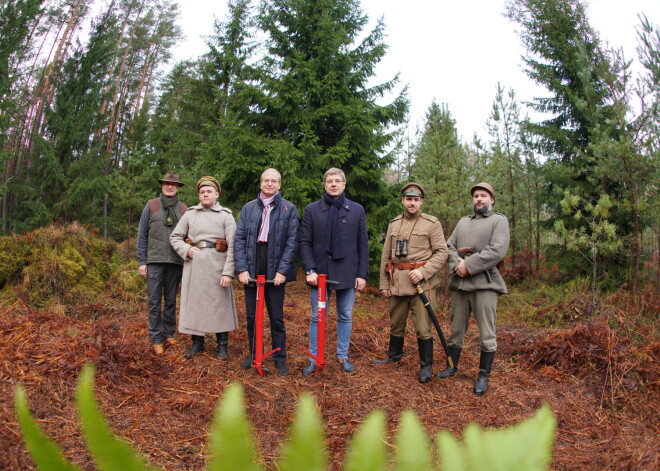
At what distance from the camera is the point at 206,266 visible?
5.01 metres

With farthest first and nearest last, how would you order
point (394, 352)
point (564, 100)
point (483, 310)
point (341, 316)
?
1. point (564, 100)
2. point (394, 352)
3. point (341, 316)
4. point (483, 310)

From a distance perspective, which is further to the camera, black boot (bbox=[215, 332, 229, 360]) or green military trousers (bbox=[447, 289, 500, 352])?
black boot (bbox=[215, 332, 229, 360])

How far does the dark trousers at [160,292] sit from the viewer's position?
17.0 feet

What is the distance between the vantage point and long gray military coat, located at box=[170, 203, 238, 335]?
4.99 meters

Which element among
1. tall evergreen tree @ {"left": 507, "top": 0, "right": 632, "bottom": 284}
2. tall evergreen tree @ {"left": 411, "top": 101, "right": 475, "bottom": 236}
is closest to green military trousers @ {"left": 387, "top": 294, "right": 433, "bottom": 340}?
tall evergreen tree @ {"left": 411, "top": 101, "right": 475, "bottom": 236}

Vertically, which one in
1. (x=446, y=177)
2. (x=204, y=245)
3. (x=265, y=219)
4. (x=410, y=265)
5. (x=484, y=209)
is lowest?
(x=410, y=265)

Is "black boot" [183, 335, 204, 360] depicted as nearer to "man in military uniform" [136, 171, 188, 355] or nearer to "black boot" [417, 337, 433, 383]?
"man in military uniform" [136, 171, 188, 355]

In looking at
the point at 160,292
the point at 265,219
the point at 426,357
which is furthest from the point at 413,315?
the point at 160,292

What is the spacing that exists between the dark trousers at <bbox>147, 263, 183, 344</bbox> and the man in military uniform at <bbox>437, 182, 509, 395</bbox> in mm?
3287

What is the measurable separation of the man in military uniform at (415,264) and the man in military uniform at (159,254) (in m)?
2.58

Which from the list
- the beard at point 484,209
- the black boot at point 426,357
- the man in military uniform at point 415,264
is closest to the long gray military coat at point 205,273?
the man in military uniform at point 415,264

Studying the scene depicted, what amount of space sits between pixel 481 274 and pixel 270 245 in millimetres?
2295

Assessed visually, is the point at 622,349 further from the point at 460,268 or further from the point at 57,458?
the point at 57,458

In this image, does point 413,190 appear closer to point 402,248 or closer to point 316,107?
point 402,248
